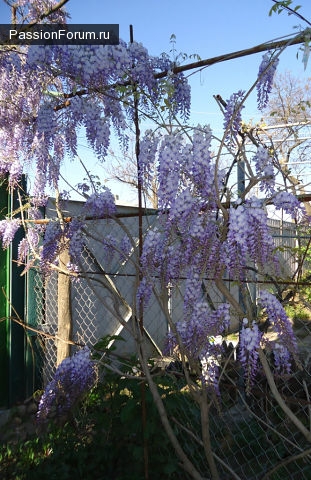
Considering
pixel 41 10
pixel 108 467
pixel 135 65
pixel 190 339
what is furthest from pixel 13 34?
pixel 108 467

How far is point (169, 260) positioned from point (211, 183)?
42 cm

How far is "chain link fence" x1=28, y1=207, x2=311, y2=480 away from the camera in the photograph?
2.86 m

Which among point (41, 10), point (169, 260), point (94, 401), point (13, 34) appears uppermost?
point (41, 10)

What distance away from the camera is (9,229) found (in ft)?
14.2

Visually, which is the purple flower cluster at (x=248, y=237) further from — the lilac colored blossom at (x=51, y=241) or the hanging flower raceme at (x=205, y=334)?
the lilac colored blossom at (x=51, y=241)

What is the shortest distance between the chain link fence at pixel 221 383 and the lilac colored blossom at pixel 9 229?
18.5 inches

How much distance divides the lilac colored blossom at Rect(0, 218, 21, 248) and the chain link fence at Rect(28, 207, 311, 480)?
1.54 feet

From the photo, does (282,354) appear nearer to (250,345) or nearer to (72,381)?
A: (250,345)

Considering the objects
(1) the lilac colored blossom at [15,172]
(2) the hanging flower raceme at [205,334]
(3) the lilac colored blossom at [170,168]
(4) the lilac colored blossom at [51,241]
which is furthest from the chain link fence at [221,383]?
(1) the lilac colored blossom at [15,172]

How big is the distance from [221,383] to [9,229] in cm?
242

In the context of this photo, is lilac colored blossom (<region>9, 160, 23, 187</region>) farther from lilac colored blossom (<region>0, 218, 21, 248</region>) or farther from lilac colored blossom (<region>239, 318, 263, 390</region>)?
lilac colored blossom (<region>239, 318, 263, 390</region>)

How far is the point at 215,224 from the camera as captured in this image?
81.3 inches

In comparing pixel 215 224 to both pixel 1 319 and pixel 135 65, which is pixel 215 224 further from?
pixel 1 319

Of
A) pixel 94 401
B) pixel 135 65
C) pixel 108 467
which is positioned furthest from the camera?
pixel 94 401
